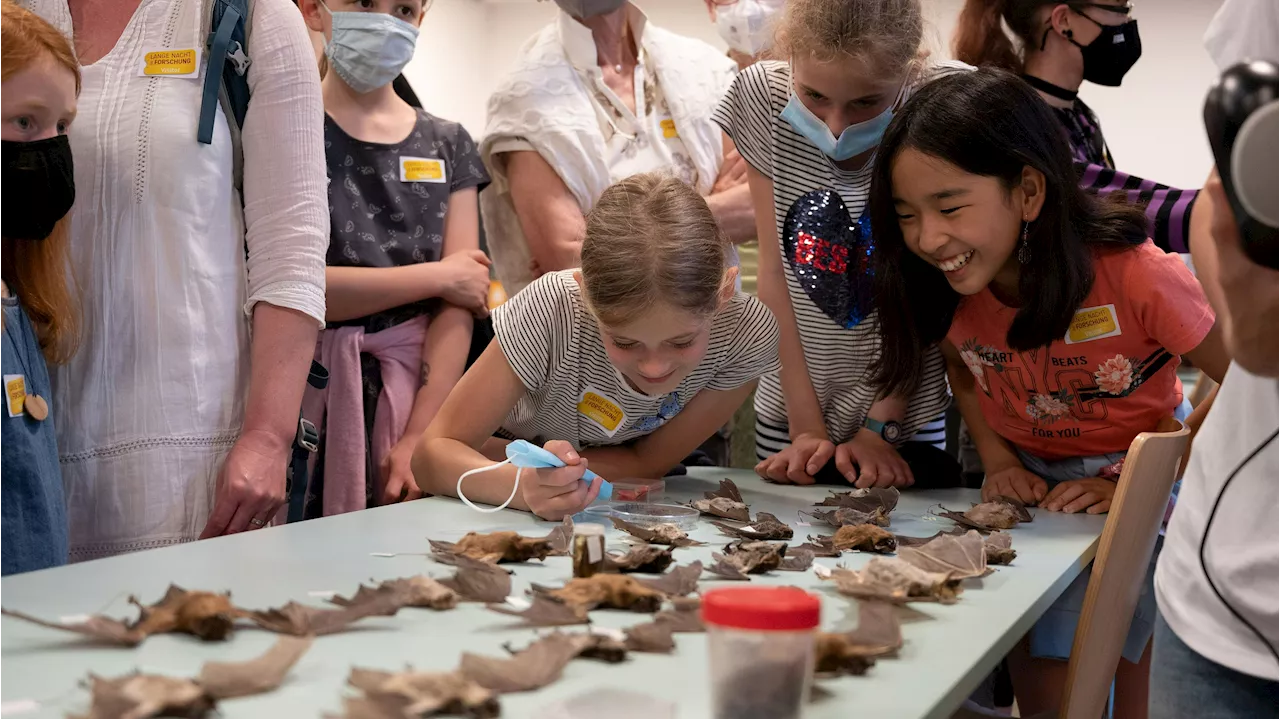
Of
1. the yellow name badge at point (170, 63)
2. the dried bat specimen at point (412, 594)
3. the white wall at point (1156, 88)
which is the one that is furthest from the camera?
the white wall at point (1156, 88)

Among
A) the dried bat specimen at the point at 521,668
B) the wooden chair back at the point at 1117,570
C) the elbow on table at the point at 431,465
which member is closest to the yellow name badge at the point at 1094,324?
the wooden chair back at the point at 1117,570

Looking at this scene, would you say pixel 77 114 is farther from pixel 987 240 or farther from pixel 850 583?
pixel 987 240

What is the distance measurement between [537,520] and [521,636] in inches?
25.0

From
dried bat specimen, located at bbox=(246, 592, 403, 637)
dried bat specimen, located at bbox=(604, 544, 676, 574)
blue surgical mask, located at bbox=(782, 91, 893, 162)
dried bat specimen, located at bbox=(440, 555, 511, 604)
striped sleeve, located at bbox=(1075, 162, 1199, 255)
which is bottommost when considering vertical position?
dried bat specimen, located at bbox=(604, 544, 676, 574)

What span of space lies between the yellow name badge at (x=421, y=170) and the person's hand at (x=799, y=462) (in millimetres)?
989

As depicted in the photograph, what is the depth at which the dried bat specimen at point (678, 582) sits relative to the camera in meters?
1.12

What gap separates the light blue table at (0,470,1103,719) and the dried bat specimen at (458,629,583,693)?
0.04 feet

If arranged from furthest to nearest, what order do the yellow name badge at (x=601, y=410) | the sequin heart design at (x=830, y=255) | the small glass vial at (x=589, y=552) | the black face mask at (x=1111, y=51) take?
the black face mask at (x=1111, y=51), the sequin heart design at (x=830, y=255), the yellow name badge at (x=601, y=410), the small glass vial at (x=589, y=552)

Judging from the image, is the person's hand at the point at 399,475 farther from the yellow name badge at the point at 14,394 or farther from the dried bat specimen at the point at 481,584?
the dried bat specimen at the point at 481,584

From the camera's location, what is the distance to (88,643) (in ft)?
3.02

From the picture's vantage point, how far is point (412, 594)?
1073mm

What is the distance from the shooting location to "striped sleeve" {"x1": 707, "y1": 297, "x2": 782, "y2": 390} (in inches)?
82.3

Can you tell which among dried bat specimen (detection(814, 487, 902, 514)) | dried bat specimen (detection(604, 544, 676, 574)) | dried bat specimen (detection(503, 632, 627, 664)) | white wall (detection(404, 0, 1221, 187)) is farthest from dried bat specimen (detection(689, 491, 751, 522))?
white wall (detection(404, 0, 1221, 187))

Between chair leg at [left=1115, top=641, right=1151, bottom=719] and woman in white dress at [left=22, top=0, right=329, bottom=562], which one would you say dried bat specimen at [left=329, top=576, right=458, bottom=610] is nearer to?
woman in white dress at [left=22, top=0, right=329, bottom=562]
